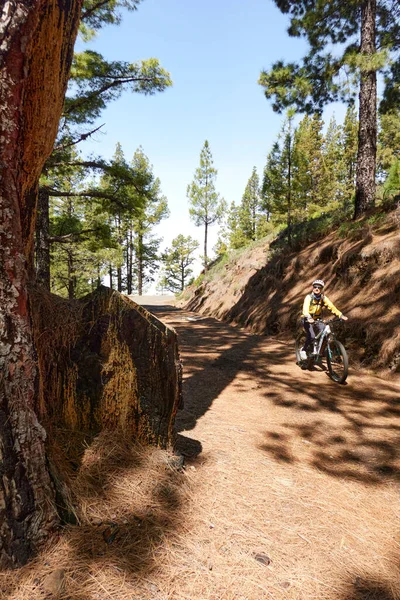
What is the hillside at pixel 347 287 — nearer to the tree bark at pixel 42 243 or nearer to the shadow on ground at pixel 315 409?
the shadow on ground at pixel 315 409

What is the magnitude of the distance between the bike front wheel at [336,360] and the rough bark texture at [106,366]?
416cm

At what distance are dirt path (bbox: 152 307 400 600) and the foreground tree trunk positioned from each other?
103 centimetres

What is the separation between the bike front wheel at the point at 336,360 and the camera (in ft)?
20.1

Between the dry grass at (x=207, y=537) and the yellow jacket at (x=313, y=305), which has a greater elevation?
the yellow jacket at (x=313, y=305)

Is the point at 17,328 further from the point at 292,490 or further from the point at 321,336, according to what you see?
the point at 321,336

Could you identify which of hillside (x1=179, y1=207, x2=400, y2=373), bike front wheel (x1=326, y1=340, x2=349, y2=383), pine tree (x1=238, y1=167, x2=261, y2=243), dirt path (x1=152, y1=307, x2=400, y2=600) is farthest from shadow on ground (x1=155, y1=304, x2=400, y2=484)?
pine tree (x1=238, y1=167, x2=261, y2=243)

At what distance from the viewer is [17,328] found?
2.04m

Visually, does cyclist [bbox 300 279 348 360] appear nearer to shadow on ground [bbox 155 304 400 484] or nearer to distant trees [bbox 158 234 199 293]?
shadow on ground [bbox 155 304 400 484]

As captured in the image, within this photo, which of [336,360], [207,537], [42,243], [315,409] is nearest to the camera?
[207,537]

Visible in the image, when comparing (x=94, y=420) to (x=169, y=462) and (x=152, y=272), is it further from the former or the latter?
(x=152, y=272)

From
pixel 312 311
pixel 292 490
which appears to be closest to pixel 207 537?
pixel 292 490

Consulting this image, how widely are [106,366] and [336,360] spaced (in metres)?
5.02

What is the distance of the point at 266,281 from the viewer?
1490 cm

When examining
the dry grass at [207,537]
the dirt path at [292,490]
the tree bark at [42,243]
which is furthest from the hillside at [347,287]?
the tree bark at [42,243]
